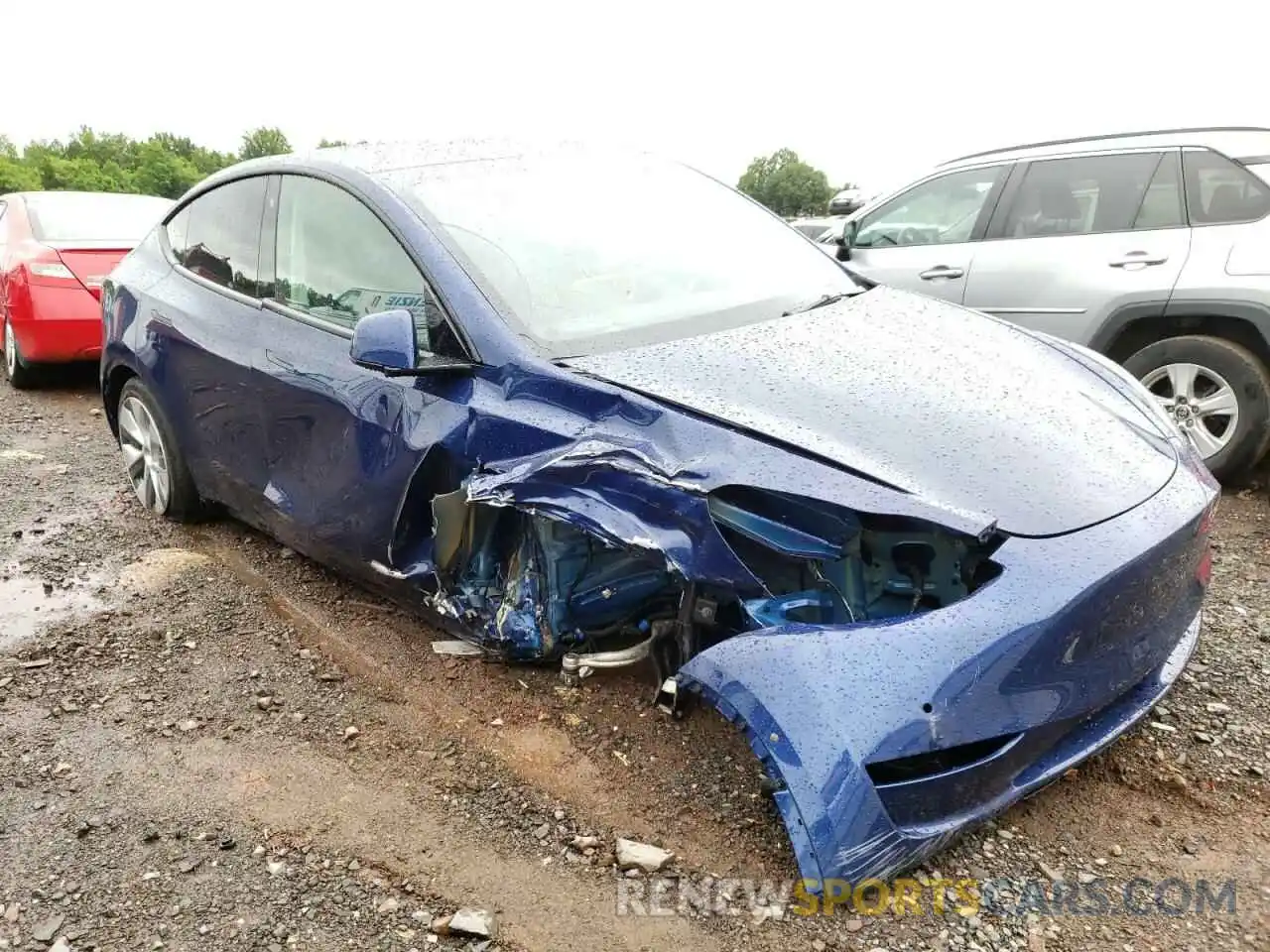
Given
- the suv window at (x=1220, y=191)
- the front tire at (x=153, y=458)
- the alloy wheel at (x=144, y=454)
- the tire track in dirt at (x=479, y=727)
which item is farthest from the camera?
the suv window at (x=1220, y=191)

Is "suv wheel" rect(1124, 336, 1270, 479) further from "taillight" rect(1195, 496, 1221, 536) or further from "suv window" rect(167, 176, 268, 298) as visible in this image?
"suv window" rect(167, 176, 268, 298)

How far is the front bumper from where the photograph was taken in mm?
1878

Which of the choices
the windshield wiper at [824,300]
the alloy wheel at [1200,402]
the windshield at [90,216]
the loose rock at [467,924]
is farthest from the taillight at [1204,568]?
the windshield at [90,216]

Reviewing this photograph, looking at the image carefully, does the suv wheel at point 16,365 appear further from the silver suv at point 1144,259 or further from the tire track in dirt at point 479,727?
the silver suv at point 1144,259

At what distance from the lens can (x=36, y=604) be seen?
371cm

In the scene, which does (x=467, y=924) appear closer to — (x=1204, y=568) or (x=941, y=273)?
(x=1204, y=568)

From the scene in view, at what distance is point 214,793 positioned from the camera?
255 cm

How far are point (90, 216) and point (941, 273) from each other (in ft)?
19.8

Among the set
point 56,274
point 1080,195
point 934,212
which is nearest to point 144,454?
point 56,274

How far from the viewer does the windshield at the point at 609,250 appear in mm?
2826

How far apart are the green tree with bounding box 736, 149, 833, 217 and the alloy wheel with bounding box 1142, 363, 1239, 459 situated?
37.3m

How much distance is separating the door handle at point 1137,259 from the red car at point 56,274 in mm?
5731

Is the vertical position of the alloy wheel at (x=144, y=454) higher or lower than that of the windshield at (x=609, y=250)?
lower

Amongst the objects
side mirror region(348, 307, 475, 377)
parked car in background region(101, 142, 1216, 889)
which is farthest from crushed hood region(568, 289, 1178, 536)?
side mirror region(348, 307, 475, 377)
